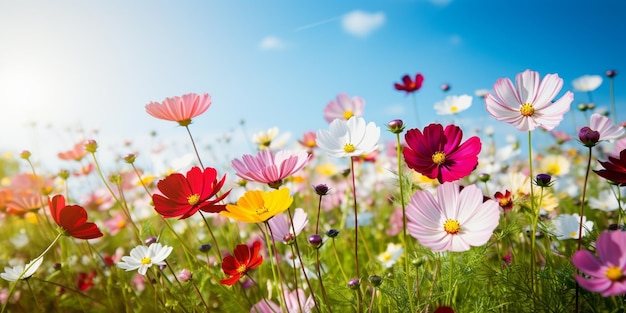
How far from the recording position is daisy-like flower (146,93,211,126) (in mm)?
823

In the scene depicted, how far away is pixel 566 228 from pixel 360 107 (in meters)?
0.58

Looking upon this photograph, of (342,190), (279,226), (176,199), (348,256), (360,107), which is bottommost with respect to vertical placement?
(348,256)

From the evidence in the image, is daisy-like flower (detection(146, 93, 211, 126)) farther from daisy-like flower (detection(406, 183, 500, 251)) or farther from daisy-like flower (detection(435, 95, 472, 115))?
daisy-like flower (detection(435, 95, 472, 115))

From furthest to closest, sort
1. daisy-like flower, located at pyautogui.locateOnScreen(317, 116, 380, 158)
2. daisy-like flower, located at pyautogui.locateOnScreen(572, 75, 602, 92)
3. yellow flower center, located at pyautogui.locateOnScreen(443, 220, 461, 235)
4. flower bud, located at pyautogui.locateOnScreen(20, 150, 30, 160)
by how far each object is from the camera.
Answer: daisy-like flower, located at pyautogui.locateOnScreen(572, 75, 602, 92) → flower bud, located at pyautogui.locateOnScreen(20, 150, 30, 160) → daisy-like flower, located at pyautogui.locateOnScreen(317, 116, 380, 158) → yellow flower center, located at pyautogui.locateOnScreen(443, 220, 461, 235)

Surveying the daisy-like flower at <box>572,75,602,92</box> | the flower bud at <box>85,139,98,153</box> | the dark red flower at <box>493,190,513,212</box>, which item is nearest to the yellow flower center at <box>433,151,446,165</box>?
the dark red flower at <box>493,190,513,212</box>

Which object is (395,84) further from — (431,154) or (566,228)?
(431,154)

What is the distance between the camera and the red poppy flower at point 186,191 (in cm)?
69

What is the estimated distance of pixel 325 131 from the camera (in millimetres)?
755

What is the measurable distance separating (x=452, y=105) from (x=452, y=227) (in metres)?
0.83

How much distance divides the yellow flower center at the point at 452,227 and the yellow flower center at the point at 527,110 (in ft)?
0.72

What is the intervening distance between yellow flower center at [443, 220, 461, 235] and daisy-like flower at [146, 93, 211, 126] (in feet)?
1.55

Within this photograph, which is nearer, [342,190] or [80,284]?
[80,284]

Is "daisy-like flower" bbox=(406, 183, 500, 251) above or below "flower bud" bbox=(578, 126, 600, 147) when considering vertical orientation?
below

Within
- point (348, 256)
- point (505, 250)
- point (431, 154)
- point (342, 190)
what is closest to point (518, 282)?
point (431, 154)
